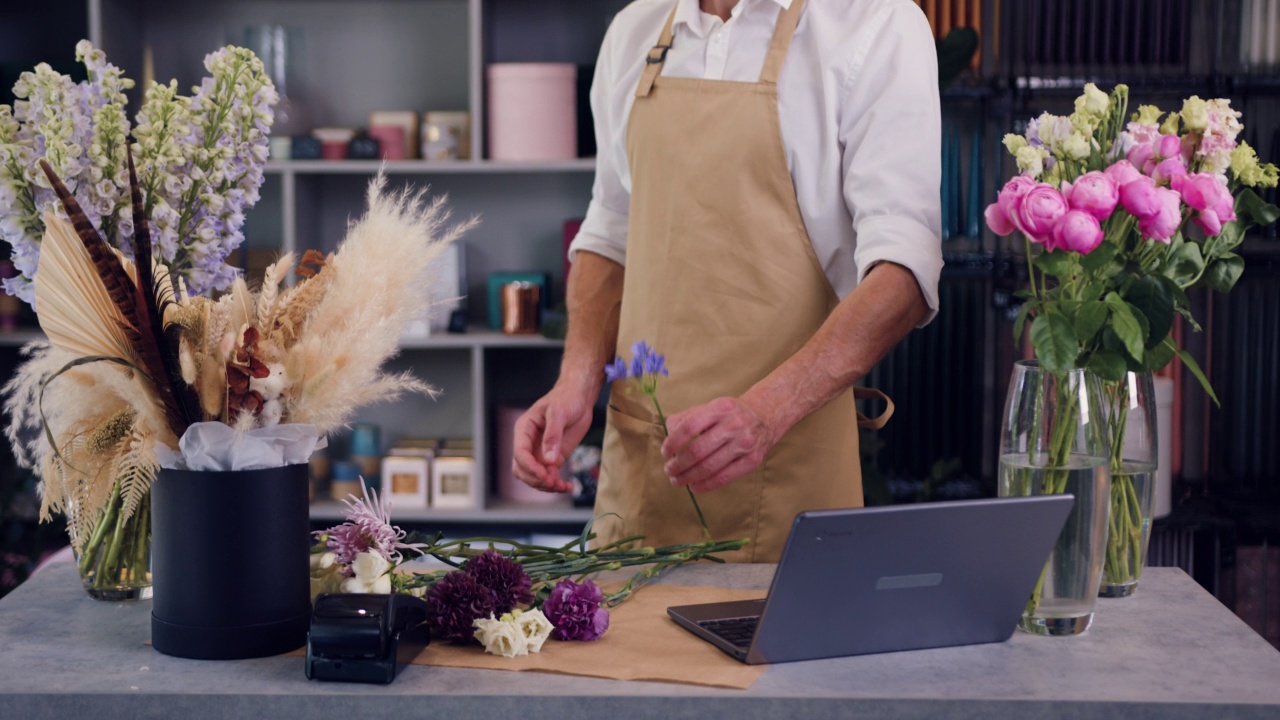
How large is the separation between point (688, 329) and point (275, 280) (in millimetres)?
773

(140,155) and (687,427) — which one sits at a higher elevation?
(140,155)

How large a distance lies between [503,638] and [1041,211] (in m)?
0.59

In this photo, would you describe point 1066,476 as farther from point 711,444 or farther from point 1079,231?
point 711,444

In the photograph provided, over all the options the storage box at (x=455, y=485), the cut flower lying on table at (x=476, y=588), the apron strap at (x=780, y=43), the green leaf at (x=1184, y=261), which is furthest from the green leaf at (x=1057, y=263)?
the storage box at (x=455, y=485)

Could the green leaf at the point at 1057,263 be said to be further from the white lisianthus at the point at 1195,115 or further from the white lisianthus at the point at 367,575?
the white lisianthus at the point at 367,575

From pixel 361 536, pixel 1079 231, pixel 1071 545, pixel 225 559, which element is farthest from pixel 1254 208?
pixel 225 559

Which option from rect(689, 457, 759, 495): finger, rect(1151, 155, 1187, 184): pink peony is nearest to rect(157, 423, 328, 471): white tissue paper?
rect(689, 457, 759, 495): finger

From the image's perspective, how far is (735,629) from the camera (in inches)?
44.0

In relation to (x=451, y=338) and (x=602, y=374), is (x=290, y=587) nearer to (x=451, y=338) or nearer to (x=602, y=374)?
(x=602, y=374)

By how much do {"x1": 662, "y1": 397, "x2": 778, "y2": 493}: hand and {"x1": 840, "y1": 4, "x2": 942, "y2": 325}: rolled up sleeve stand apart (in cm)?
27

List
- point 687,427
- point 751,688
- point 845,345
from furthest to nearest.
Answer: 1. point 845,345
2. point 687,427
3. point 751,688

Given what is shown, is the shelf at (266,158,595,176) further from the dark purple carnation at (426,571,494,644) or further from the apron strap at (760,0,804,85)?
the dark purple carnation at (426,571,494,644)

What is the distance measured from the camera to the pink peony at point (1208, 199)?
3.75 ft

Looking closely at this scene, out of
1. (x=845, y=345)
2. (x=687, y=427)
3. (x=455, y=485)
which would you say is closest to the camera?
(x=687, y=427)
